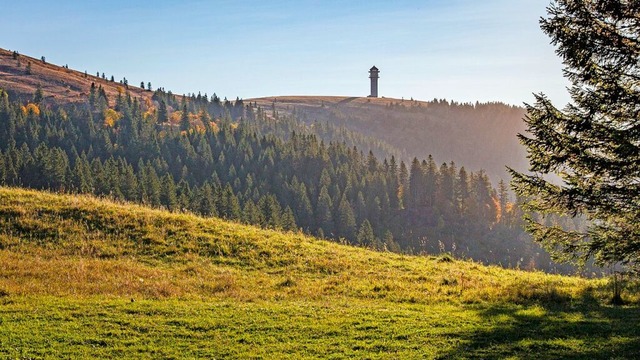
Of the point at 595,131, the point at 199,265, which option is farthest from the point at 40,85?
the point at 595,131

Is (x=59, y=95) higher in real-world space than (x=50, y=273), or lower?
higher

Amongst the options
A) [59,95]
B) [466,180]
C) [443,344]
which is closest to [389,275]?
[443,344]

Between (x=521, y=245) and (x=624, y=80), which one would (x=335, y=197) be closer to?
(x=521, y=245)

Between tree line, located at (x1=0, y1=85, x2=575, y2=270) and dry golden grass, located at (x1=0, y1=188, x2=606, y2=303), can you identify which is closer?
dry golden grass, located at (x1=0, y1=188, x2=606, y2=303)

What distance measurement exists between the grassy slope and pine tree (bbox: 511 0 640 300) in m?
2.80

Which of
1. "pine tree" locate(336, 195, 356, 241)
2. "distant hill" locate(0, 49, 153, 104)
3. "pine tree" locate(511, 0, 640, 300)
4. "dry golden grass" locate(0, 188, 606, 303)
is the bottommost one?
"pine tree" locate(336, 195, 356, 241)

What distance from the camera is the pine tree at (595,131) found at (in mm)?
12875

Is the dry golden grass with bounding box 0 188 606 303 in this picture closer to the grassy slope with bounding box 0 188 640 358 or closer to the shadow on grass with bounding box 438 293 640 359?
the grassy slope with bounding box 0 188 640 358

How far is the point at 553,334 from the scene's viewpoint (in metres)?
12.1

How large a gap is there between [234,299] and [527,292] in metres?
9.71

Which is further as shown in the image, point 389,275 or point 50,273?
point 389,275

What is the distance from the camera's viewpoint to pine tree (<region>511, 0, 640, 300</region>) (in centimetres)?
1288

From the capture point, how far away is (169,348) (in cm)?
1112

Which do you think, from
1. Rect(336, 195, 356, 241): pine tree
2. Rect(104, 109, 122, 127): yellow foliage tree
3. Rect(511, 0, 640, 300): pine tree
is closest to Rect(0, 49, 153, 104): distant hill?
Rect(104, 109, 122, 127): yellow foliage tree
